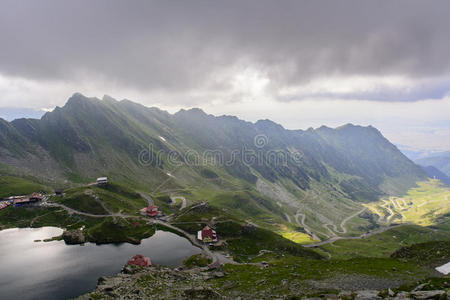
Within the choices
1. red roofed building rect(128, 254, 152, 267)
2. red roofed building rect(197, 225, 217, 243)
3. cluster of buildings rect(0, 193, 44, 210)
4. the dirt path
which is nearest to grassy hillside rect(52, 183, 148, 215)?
cluster of buildings rect(0, 193, 44, 210)

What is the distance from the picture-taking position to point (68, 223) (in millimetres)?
143500

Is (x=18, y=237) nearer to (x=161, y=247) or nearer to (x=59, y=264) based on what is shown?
(x=59, y=264)

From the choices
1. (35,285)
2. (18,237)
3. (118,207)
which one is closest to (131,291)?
(35,285)

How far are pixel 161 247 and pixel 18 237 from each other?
74.5m

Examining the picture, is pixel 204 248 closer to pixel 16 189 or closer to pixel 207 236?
pixel 207 236

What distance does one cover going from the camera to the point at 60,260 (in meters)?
99.5

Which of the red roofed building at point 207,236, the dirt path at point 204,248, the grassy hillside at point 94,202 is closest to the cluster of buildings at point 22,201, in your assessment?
the grassy hillside at point 94,202

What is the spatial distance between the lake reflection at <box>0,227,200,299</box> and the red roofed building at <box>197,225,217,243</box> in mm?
7800

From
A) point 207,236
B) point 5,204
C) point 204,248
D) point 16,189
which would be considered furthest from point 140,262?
point 16,189

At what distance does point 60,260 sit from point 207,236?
65047 millimetres

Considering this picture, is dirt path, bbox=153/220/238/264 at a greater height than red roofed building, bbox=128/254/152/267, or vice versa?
red roofed building, bbox=128/254/152/267

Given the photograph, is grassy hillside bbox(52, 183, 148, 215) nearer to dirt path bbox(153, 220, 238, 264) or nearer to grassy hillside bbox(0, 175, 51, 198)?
grassy hillside bbox(0, 175, 51, 198)

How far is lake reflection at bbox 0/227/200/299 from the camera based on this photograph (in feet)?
258

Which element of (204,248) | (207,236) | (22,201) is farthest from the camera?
(22,201)
